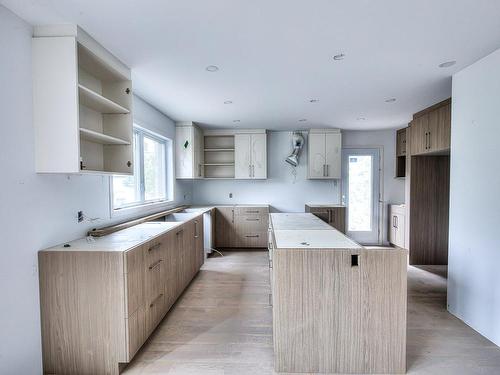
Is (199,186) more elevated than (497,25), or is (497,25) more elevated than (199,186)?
(497,25)

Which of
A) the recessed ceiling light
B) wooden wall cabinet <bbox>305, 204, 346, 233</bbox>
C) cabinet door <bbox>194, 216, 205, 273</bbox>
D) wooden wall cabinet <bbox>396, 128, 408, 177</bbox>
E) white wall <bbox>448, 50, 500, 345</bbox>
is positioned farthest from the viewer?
wooden wall cabinet <bbox>396, 128, 408, 177</bbox>

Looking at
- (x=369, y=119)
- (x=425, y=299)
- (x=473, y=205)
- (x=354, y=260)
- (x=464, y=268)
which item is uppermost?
(x=369, y=119)

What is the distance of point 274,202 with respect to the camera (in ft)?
17.3

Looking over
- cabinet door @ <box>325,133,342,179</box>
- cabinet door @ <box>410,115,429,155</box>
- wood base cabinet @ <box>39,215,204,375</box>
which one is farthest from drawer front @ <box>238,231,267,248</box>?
A: wood base cabinet @ <box>39,215,204,375</box>

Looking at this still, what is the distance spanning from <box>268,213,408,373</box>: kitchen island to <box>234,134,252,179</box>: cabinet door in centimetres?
334

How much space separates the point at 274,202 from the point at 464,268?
333 centimetres

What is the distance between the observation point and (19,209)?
60.6 inches

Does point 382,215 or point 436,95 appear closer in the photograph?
point 436,95

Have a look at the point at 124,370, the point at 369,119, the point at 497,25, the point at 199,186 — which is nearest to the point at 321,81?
the point at 497,25

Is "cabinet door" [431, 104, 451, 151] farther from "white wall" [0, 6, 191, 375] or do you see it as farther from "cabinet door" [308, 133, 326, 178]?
"white wall" [0, 6, 191, 375]

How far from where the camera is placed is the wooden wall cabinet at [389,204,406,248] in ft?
14.3

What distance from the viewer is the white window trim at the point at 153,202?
8.44ft

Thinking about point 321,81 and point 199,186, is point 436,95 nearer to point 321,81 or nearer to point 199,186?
point 321,81

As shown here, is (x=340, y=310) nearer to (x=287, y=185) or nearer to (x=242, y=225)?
(x=242, y=225)
